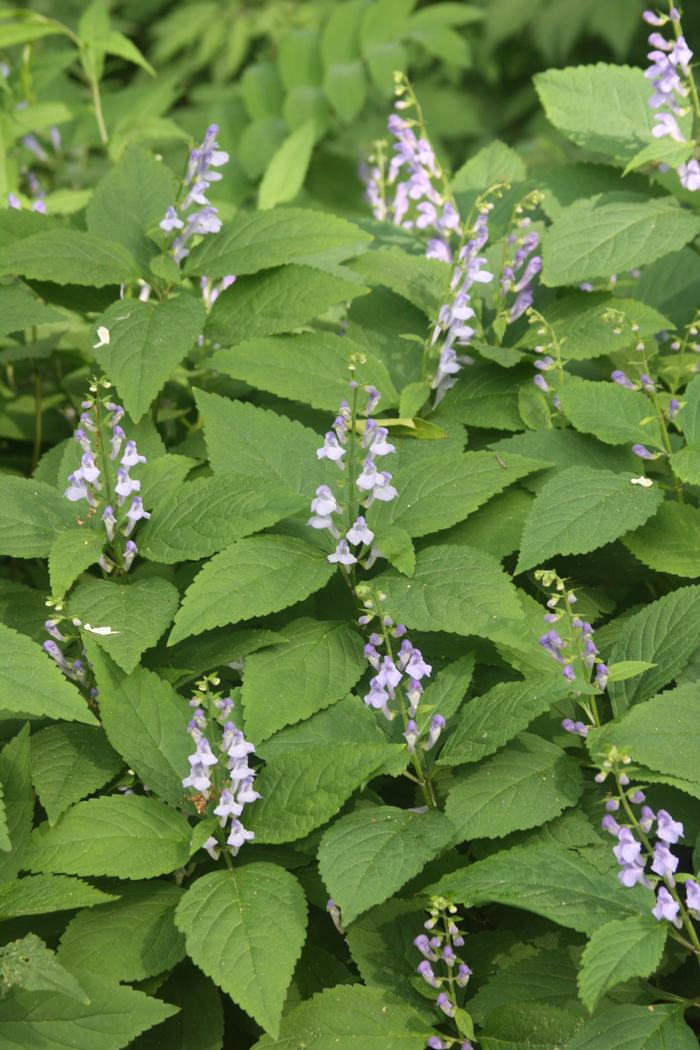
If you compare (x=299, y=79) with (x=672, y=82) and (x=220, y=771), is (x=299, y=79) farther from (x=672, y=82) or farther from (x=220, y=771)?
(x=220, y=771)

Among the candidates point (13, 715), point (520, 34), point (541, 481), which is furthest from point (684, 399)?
point (520, 34)

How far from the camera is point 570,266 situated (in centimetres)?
294

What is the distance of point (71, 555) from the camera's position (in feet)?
7.64

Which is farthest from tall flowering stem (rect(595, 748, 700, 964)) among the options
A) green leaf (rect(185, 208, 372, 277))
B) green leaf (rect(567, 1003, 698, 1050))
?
green leaf (rect(185, 208, 372, 277))

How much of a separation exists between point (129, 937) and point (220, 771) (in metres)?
0.33

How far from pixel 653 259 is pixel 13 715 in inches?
73.0

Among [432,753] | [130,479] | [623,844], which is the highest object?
[130,479]

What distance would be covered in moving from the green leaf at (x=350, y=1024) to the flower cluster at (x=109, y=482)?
955mm

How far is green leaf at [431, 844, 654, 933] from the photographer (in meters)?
1.88

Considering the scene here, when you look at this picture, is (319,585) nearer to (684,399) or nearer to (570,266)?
(684,399)

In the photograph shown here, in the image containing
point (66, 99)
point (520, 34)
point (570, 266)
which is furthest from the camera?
point (520, 34)

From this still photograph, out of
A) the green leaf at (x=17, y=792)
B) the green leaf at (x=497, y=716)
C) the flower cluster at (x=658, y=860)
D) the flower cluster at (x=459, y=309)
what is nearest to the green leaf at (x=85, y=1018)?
the green leaf at (x=17, y=792)

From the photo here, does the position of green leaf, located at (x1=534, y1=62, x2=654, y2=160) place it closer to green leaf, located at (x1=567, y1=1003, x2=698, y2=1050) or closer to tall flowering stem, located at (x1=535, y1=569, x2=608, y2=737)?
tall flowering stem, located at (x1=535, y1=569, x2=608, y2=737)

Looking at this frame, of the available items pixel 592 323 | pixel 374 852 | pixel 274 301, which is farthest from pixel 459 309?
pixel 374 852
